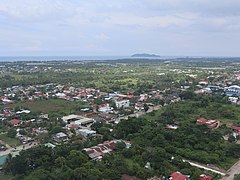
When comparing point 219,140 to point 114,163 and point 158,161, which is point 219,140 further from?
point 114,163

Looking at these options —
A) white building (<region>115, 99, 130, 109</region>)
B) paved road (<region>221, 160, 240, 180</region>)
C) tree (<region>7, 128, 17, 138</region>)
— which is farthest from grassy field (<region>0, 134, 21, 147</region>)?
paved road (<region>221, 160, 240, 180</region>)

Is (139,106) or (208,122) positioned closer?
(208,122)

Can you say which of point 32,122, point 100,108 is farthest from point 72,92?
point 32,122

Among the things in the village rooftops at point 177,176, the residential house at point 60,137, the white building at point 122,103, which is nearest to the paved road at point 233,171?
the village rooftops at point 177,176

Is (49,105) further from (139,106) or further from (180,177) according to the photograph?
(180,177)

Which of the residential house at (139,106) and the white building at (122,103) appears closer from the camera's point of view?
the residential house at (139,106)

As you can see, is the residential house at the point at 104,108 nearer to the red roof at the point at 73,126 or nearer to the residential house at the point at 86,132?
the red roof at the point at 73,126

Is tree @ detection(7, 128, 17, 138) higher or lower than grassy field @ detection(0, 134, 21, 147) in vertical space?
higher

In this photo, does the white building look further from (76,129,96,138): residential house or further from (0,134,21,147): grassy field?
(0,134,21,147): grassy field

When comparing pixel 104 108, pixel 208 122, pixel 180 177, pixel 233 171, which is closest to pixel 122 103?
pixel 104 108
